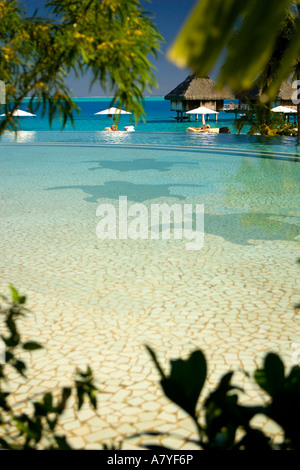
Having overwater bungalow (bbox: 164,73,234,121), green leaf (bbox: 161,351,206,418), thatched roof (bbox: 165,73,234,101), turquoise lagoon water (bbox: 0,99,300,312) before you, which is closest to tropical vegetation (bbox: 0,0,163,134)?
green leaf (bbox: 161,351,206,418)

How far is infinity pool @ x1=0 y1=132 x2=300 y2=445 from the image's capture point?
3.73 meters

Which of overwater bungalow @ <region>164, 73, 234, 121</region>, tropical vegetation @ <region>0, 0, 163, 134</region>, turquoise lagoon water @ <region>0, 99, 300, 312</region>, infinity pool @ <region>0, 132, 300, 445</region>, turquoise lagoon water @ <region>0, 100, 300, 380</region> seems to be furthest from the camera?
overwater bungalow @ <region>164, 73, 234, 121</region>

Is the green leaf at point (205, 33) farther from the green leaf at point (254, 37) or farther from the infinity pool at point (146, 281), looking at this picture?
the infinity pool at point (146, 281)

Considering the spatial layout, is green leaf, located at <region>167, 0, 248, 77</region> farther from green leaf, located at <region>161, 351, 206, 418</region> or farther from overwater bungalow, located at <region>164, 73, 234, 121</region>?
overwater bungalow, located at <region>164, 73, 234, 121</region>

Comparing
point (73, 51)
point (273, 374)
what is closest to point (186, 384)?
point (273, 374)

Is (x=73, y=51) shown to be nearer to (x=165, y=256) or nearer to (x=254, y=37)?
(x=254, y=37)

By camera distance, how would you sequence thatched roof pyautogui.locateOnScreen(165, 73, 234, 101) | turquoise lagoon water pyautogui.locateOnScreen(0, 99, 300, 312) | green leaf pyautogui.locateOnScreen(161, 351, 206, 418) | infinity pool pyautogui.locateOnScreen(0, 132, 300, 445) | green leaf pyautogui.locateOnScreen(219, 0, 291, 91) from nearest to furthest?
green leaf pyautogui.locateOnScreen(219, 0, 291, 91) < green leaf pyautogui.locateOnScreen(161, 351, 206, 418) < infinity pool pyautogui.locateOnScreen(0, 132, 300, 445) < turquoise lagoon water pyautogui.locateOnScreen(0, 99, 300, 312) < thatched roof pyautogui.locateOnScreen(165, 73, 234, 101)

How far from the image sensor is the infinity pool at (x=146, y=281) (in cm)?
373

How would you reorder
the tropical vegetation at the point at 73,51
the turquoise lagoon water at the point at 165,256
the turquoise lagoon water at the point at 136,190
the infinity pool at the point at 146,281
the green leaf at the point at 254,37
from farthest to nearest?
the turquoise lagoon water at the point at 136,190 → the turquoise lagoon water at the point at 165,256 → the infinity pool at the point at 146,281 → the tropical vegetation at the point at 73,51 → the green leaf at the point at 254,37

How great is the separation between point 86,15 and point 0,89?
2.14 ft

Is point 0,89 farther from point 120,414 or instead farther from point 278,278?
point 278,278

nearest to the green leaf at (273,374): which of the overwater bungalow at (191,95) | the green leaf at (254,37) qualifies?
the green leaf at (254,37)

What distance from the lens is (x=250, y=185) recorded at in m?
12.0
